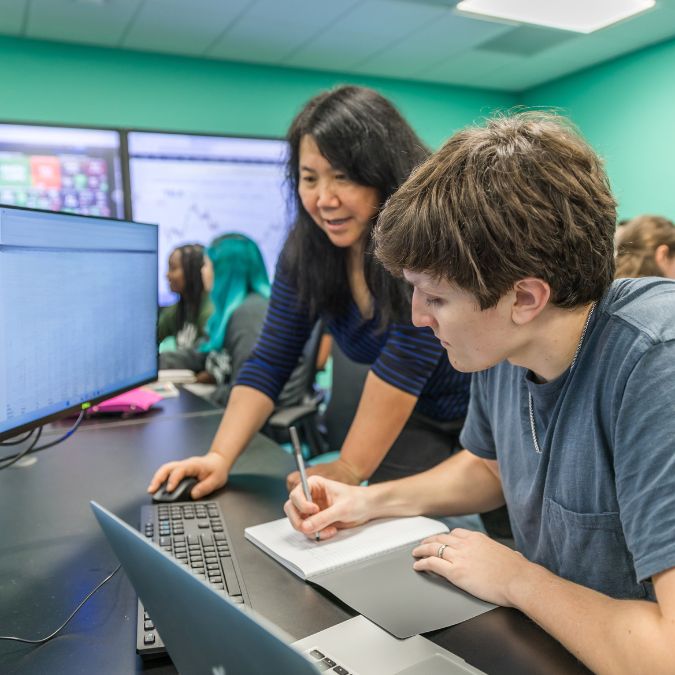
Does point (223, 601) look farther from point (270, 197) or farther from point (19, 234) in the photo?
point (270, 197)

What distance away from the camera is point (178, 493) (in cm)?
118

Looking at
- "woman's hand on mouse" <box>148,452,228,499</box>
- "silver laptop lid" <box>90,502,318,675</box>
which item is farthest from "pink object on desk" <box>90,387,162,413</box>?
"silver laptop lid" <box>90,502,318,675</box>

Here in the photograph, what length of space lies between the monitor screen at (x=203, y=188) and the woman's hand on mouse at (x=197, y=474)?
3109 millimetres

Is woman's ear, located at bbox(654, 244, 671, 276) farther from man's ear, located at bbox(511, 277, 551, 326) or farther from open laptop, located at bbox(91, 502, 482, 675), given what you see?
open laptop, located at bbox(91, 502, 482, 675)

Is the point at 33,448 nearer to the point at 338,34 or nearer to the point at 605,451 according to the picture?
the point at 605,451

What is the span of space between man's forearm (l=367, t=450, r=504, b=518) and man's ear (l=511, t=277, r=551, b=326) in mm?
393

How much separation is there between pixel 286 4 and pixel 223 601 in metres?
3.68

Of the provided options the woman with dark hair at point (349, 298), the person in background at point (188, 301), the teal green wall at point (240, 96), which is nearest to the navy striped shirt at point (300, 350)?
the woman with dark hair at point (349, 298)

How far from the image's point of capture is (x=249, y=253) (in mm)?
2844

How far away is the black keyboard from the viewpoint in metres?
0.74

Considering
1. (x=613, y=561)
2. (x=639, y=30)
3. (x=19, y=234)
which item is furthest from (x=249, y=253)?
(x=639, y=30)

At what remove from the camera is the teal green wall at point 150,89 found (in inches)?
159

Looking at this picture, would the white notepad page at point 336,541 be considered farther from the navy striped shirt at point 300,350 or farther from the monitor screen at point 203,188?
the monitor screen at point 203,188

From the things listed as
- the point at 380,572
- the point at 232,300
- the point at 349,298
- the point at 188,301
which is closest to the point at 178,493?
the point at 380,572
